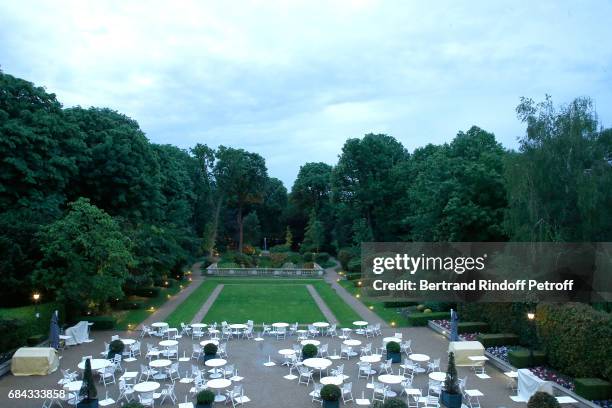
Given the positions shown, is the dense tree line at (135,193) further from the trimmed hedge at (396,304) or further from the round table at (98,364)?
the round table at (98,364)

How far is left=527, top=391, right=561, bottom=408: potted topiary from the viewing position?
46.6 feet

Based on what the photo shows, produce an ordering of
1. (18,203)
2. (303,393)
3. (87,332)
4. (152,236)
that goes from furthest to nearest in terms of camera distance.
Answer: (152,236) < (18,203) < (87,332) < (303,393)

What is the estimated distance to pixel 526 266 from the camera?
927 inches

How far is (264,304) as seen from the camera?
37125mm

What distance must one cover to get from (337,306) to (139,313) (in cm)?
1384

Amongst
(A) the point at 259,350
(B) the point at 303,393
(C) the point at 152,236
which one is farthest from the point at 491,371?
(C) the point at 152,236

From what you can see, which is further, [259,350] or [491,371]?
[259,350]

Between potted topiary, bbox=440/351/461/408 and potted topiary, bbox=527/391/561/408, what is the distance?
2.42 m

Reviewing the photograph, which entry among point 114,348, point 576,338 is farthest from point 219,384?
point 576,338

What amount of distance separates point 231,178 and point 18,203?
1562 inches

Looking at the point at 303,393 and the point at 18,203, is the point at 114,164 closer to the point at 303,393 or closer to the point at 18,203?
the point at 18,203

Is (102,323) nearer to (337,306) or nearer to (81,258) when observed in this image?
(81,258)

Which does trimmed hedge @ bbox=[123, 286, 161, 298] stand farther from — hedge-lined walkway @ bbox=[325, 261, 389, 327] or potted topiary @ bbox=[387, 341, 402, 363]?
potted topiary @ bbox=[387, 341, 402, 363]

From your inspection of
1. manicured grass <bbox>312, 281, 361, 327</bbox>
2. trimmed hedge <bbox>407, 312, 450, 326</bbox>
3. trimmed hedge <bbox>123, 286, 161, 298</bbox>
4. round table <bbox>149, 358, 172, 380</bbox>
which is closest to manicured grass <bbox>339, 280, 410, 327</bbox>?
trimmed hedge <bbox>407, 312, 450, 326</bbox>
